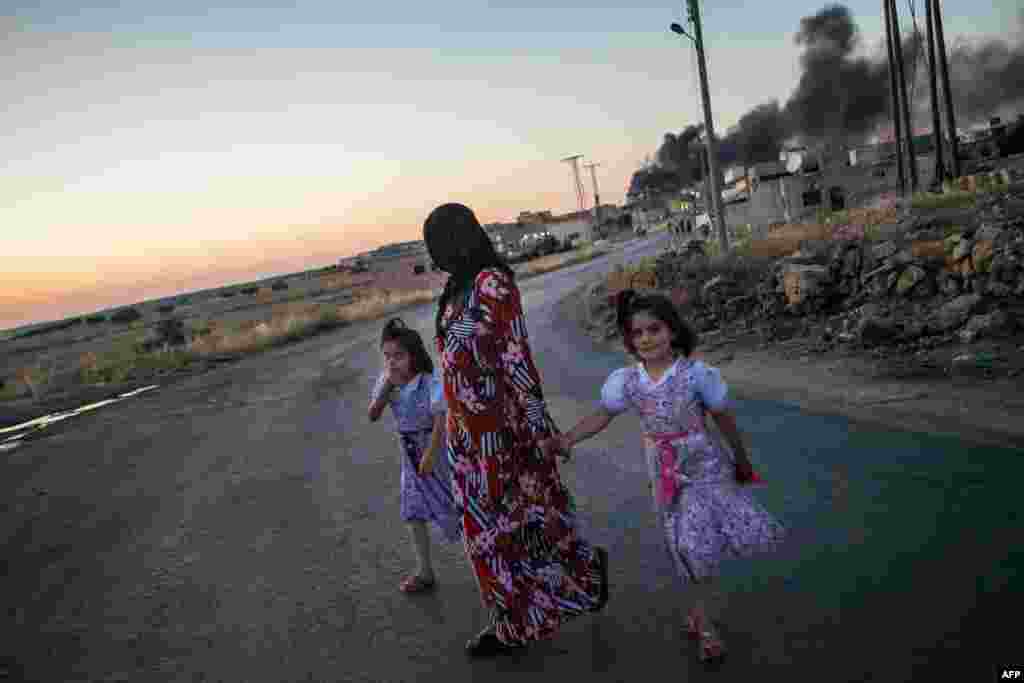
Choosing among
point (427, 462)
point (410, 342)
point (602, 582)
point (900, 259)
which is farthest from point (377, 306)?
point (602, 582)

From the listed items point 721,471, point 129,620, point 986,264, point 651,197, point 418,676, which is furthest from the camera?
point 651,197

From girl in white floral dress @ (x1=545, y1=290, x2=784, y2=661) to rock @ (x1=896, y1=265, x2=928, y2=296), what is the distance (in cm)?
721

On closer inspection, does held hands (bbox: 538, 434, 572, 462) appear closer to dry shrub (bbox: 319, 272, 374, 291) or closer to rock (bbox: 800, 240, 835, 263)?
rock (bbox: 800, 240, 835, 263)

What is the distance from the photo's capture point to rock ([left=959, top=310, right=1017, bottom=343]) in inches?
263

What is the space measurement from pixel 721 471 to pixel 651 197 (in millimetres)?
114383

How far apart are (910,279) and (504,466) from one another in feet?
25.9

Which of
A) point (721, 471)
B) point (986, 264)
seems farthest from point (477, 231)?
point (986, 264)

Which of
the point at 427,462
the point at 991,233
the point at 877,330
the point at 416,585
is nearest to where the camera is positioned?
the point at 427,462

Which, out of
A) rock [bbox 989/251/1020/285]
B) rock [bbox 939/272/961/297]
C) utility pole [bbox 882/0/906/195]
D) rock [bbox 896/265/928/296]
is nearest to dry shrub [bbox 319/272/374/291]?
utility pole [bbox 882/0/906/195]

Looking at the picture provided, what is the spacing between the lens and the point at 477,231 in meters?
2.78

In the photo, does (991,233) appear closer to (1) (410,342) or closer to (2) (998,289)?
(2) (998,289)

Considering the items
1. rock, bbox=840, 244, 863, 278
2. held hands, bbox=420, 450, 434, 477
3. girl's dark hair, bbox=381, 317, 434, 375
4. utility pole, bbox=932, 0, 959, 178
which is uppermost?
utility pole, bbox=932, 0, 959, 178

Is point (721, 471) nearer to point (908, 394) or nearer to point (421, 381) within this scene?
point (421, 381)

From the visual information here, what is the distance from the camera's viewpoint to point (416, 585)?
3816mm
